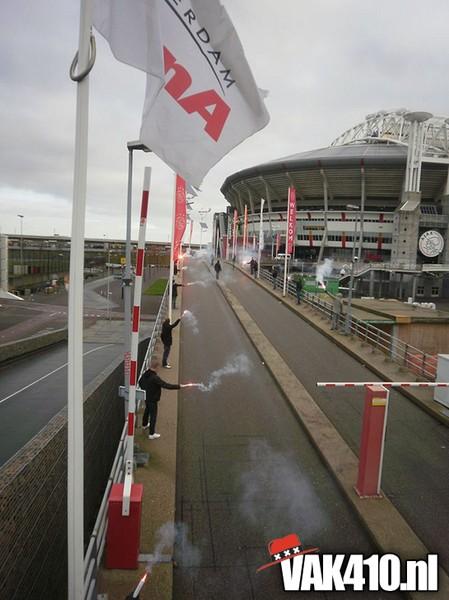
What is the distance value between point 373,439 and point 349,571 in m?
1.88

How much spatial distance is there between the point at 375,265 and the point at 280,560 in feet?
197

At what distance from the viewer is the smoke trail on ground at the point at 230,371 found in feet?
38.8

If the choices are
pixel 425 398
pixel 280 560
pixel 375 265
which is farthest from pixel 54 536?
pixel 375 265

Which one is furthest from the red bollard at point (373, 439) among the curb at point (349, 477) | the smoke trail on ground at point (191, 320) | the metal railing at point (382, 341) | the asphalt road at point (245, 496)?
the smoke trail on ground at point (191, 320)

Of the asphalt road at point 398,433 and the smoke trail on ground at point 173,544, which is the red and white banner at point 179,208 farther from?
the smoke trail on ground at point 173,544

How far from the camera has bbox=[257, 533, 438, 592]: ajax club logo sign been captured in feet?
16.7

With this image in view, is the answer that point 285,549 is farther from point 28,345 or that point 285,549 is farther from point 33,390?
point 28,345

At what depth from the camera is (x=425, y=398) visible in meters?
10.7

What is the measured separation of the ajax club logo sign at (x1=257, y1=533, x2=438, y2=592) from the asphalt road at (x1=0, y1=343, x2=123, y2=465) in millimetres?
7712

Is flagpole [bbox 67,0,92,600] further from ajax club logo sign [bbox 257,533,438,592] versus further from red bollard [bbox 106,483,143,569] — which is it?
ajax club logo sign [bbox 257,533,438,592]

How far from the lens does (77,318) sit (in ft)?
9.77

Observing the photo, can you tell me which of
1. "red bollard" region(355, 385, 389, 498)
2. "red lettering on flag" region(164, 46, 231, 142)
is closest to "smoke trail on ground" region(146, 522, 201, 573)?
"red bollard" region(355, 385, 389, 498)

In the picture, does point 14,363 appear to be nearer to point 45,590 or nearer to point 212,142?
point 45,590

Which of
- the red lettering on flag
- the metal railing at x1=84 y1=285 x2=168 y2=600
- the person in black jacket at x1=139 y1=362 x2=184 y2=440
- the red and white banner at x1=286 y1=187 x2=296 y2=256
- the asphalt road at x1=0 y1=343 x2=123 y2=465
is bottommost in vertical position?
the asphalt road at x1=0 y1=343 x2=123 y2=465
